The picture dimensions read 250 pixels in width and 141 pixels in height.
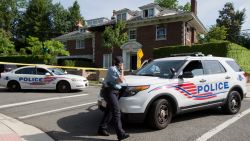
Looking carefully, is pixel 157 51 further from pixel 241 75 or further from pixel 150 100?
pixel 150 100

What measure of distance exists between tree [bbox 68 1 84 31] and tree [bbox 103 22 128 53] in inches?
1599

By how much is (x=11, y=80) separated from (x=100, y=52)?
78.7 feet

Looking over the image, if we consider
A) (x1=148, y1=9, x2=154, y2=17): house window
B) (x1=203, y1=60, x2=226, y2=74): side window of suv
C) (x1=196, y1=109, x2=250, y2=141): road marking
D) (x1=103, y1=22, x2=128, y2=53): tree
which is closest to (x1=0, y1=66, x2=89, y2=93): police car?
(x1=203, y1=60, x2=226, y2=74): side window of suv

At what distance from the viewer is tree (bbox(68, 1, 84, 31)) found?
74762 mm

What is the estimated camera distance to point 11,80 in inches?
669

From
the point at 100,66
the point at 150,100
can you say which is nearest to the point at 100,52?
the point at 100,66

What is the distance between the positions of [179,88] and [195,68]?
105 cm

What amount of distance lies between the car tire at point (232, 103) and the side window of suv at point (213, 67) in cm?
73

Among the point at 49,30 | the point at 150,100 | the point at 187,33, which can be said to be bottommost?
the point at 150,100

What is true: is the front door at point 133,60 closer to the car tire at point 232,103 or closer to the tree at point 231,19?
the car tire at point 232,103

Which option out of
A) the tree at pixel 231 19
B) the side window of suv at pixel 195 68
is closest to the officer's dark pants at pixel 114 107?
the side window of suv at pixel 195 68

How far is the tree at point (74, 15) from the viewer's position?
74.8 meters

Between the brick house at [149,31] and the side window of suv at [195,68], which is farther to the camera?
the brick house at [149,31]

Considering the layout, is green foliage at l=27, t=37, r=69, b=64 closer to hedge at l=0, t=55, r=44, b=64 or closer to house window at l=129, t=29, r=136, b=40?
hedge at l=0, t=55, r=44, b=64
